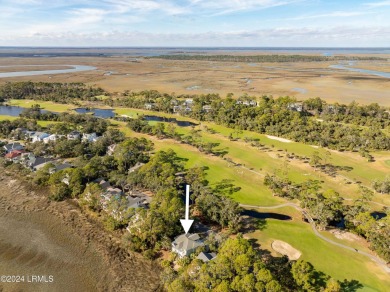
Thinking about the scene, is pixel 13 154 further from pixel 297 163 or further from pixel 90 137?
pixel 297 163

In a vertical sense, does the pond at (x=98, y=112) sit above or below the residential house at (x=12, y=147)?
above

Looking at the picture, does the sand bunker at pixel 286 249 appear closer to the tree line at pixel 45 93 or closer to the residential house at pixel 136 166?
the residential house at pixel 136 166

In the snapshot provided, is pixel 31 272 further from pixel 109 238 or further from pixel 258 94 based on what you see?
pixel 258 94

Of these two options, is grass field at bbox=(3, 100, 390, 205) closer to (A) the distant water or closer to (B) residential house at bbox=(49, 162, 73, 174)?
(B) residential house at bbox=(49, 162, 73, 174)

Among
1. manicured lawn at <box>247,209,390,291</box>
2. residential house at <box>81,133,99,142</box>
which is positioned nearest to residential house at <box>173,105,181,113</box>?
residential house at <box>81,133,99,142</box>

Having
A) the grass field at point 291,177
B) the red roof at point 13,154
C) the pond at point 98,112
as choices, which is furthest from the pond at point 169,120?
the red roof at point 13,154

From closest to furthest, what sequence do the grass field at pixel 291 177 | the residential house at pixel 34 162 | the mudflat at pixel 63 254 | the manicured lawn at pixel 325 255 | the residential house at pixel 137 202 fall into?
the manicured lawn at pixel 325 255
the mudflat at pixel 63 254
the grass field at pixel 291 177
the residential house at pixel 137 202
the residential house at pixel 34 162
